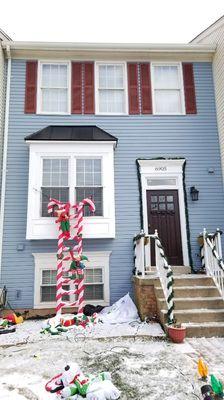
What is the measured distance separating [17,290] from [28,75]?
6.26 meters

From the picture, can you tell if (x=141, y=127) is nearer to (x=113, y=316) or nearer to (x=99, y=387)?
(x=113, y=316)

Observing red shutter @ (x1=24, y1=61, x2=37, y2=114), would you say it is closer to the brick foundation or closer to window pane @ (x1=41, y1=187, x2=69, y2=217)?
window pane @ (x1=41, y1=187, x2=69, y2=217)

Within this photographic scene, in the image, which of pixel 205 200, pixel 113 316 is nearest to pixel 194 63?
pixel 205 200

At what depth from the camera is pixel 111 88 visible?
899 centimetres

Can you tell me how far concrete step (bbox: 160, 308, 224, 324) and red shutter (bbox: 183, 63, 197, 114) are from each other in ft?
19.2

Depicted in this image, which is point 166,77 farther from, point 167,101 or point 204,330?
→ point 204,330

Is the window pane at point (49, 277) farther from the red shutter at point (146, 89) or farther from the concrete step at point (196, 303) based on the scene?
the red shutter at point (146, 89)

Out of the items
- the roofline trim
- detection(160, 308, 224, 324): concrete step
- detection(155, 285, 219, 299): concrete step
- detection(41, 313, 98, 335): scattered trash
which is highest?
the roofline trim

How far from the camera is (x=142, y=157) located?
8.55m

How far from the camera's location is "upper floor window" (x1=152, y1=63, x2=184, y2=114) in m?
9.02

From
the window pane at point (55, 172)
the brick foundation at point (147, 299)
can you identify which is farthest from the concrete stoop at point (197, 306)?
the window pane at point (55, 172)

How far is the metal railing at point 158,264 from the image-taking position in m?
5.61

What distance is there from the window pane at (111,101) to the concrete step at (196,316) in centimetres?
596

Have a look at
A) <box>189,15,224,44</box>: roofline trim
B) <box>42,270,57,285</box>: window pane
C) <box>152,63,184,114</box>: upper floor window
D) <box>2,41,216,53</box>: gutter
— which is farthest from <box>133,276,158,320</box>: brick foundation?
<box>189,15,224,44</box>: roofline trim
